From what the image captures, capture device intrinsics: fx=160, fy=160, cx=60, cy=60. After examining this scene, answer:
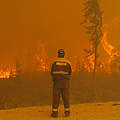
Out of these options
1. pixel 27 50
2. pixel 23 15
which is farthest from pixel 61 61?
pixel 23 15

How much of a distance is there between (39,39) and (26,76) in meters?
3.16

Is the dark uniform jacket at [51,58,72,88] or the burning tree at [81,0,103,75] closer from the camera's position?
the dark uniform jacket at [51,58,72,88]

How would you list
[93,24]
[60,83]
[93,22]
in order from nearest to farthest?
[60,83] → [93,22] → [93,24]

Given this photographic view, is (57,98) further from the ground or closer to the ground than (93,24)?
closer to the ground

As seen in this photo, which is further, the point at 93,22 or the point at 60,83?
the point at 93,22

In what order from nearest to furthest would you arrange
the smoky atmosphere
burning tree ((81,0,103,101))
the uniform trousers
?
the uniform trousers → the smoky atmosphere → burning tree ((81,0,103,101))

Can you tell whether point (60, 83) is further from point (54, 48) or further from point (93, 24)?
point (93, 24)

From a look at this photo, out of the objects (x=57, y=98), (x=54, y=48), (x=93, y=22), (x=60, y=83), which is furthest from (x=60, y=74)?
(x=93, y=22)

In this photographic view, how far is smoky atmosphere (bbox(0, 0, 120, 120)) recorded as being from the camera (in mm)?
11070

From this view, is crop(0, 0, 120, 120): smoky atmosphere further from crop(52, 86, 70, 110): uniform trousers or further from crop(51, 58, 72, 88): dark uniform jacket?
crop(51, 58, 72, 88): dark uniform jacket

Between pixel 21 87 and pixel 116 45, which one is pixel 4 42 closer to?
pixel 21 87

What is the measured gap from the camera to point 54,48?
504 inches

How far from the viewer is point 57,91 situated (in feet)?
17.8

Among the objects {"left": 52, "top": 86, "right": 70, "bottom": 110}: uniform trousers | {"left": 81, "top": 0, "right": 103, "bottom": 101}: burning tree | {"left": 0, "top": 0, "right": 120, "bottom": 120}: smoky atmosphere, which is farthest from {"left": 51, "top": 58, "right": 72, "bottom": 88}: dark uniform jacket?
{"left": 81, "top": 0, "right": 103, "bottom": 101}: burning tree
